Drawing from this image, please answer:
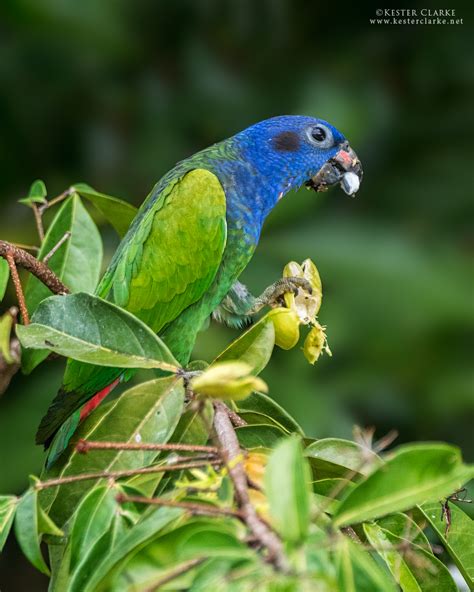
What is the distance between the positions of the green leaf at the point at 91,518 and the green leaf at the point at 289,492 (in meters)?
0.25

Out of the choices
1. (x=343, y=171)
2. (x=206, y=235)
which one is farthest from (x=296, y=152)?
(x=206, y=235)

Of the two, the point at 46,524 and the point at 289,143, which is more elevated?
the point at 289,143

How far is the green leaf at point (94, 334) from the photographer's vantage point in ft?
3.24

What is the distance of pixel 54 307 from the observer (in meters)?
1.06

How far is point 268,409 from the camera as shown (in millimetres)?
1228

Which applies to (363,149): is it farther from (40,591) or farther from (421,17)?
(40,591)

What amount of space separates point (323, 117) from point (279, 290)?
141cm

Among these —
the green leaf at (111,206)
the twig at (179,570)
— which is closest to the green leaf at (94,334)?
the twig at (179,570)

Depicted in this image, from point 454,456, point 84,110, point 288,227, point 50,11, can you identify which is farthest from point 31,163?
point 454,456

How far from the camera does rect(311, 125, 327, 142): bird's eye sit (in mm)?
1952

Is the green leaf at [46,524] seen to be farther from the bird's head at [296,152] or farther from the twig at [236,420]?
the bird's head at [296,152]

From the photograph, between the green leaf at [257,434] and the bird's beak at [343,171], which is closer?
the green leaf at [257,434]

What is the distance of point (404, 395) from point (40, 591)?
132 centimetres

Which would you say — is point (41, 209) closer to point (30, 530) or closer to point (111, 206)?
point (111, 206)
